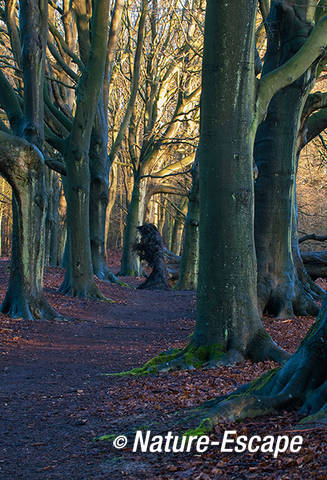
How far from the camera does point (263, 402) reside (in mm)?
3945

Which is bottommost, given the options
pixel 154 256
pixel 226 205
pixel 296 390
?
pixel 296 390

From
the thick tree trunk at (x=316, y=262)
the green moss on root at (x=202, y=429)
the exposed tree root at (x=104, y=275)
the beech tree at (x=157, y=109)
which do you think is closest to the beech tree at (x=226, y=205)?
the green moss on root at (x=202, y=429)

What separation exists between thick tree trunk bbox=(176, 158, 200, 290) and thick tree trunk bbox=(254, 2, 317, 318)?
20.4 ft

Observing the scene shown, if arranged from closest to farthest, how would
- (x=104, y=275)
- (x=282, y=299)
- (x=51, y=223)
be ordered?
(x=282, y=299) < (x=104, y=275) < (x=51, y=223)

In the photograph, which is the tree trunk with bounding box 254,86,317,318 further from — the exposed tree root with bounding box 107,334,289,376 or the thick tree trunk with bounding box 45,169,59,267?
the thick tree trunk with bounding box 45,169,59,267

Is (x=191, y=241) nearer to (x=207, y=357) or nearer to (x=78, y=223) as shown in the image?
(x=78, y=223)

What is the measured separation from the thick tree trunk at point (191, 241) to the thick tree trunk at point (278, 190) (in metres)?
6.23

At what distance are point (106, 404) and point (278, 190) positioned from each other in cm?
641

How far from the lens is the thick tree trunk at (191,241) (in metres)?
17.3

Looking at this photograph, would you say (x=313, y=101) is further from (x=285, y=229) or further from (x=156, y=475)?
(x=156, y=475)

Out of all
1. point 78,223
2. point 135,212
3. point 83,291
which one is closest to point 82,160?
point 78,223

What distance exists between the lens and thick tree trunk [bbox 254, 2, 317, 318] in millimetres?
10664

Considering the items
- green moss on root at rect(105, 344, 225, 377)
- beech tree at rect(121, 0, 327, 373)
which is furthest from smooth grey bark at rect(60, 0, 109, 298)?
green moss on root at rect(105, 344, 225, 377)

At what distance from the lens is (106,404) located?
5453 mm
